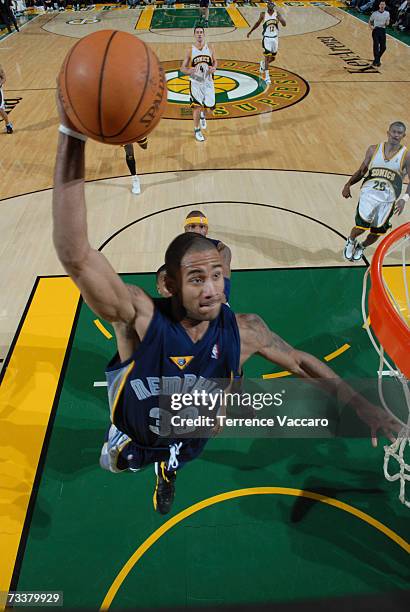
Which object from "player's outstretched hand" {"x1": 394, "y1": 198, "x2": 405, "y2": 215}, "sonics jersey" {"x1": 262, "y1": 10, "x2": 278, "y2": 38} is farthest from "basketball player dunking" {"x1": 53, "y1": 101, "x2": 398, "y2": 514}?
"sonics jersey" {"x1": 262, "y1": 10, "x2": 278, "y2": 38}

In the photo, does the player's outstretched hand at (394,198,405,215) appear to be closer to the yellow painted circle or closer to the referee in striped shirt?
the yellow painted circle

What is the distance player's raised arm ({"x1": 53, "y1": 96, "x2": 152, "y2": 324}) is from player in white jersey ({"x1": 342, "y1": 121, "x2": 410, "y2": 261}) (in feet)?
14.5

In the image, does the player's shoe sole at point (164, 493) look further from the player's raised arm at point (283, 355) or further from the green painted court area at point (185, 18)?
the green painted court area at point (185, 18)

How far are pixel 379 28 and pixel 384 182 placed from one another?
30.7ft

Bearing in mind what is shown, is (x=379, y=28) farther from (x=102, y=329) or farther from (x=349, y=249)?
(x=102, y=329)

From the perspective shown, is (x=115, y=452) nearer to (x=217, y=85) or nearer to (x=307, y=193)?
(x=307, y=193)

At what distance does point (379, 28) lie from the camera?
492 inches

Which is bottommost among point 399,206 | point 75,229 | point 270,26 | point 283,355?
point 399,206

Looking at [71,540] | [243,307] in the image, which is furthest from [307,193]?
[71,540]

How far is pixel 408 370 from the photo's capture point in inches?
99.2

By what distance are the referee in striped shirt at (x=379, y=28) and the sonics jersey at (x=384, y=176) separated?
8.94 m

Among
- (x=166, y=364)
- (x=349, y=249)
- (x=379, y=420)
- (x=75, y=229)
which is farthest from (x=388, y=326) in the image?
(x=349, y=249)

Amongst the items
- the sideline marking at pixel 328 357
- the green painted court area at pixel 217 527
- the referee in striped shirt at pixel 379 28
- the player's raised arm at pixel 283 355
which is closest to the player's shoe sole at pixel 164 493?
Result: the green painted court area at pixel 217 527

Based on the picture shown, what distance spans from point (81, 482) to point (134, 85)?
296 centimetres
